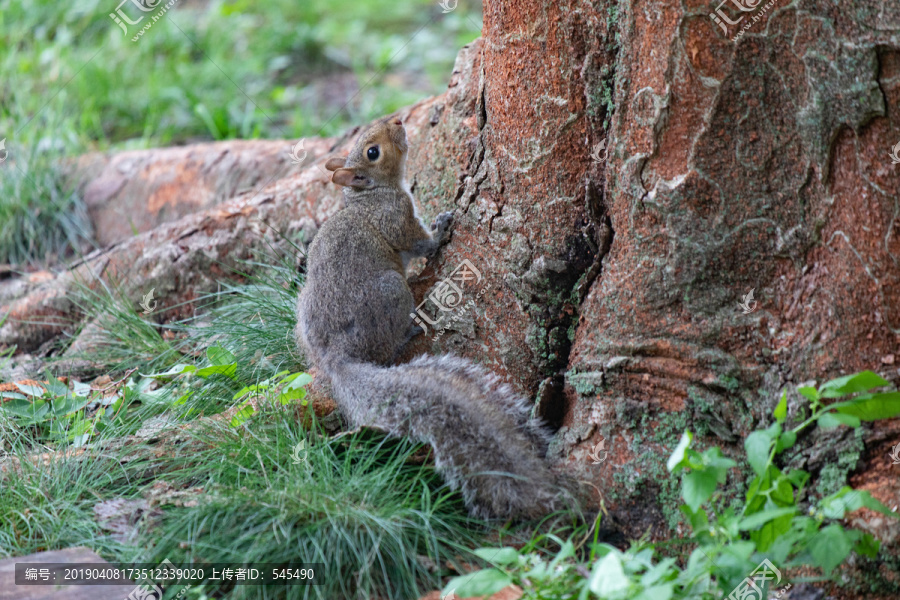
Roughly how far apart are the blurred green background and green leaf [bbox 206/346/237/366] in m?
2.84

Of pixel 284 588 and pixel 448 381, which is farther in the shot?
pixel 448 381

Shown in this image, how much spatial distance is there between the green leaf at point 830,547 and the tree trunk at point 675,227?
44 centimetres

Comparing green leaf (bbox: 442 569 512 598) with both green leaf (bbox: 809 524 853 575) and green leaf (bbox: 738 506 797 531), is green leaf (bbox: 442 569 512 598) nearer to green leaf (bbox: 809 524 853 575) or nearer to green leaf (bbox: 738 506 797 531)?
green leaf (bbox: 738 506 797 531)

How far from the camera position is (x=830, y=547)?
2006 millimetres

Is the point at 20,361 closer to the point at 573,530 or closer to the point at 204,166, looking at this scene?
the point at 204,166

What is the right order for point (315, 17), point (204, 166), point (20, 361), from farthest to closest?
point (315, 17) < point (204, 166) < point (20, 361)

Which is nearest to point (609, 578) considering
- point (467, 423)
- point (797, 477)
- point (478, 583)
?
point (478, 583)

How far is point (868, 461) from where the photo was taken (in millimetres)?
2457

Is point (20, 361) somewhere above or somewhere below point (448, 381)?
below

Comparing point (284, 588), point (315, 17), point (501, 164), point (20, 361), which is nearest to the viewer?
point (284, 588)

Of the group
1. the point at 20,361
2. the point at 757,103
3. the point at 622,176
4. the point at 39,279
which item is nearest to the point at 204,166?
the point at 39,279

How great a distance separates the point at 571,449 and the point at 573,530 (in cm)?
35

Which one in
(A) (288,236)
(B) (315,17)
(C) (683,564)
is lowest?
(C) (683,564)

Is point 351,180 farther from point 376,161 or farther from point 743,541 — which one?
point 743,541
